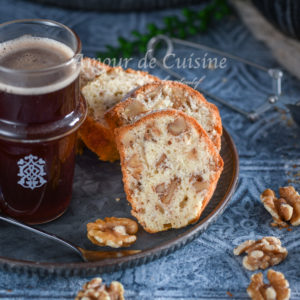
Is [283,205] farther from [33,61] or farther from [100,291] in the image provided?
[33,61]

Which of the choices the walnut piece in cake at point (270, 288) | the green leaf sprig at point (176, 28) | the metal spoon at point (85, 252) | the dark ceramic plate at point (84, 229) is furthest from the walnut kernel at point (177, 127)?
the green leaf sprig at point (176, 28)

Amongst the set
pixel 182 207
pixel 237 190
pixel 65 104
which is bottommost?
pixel 237 190

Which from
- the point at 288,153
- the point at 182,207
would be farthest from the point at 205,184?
the point at 288,153

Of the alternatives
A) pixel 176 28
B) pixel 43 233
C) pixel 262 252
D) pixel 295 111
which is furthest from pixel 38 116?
pixel 176 28

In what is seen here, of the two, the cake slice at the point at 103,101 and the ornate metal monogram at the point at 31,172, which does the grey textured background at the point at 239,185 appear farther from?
the cake slice at the point at 103,101

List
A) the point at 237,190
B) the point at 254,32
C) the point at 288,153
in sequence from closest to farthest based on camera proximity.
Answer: the point at 237,190 < the point at 288,153 < the point at 254,32

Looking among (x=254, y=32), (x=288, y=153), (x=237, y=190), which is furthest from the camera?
(x=254, y=32)

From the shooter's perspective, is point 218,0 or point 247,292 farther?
point 218,0

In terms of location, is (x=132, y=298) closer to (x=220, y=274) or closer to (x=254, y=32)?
(x=220, y=274)
